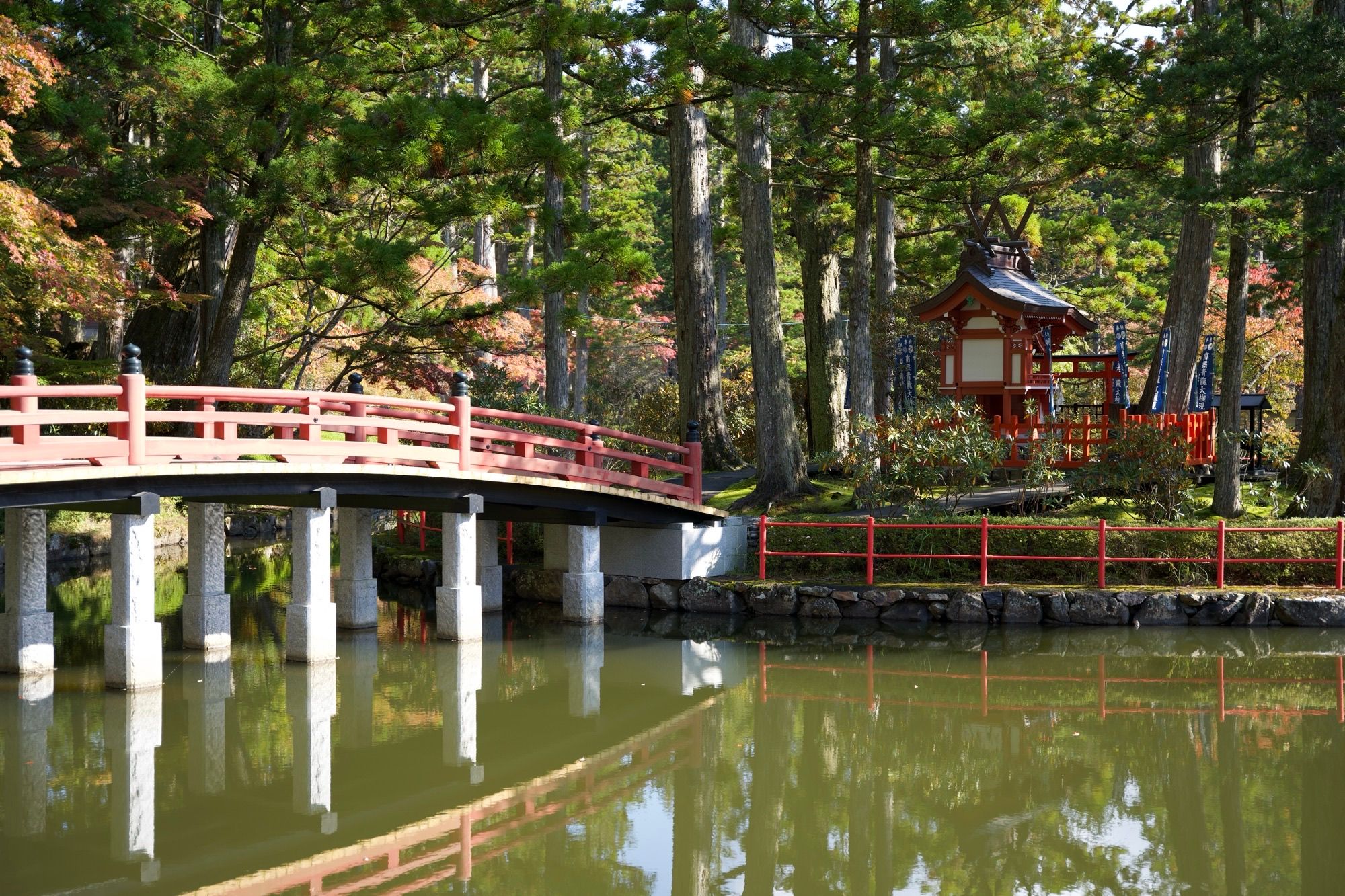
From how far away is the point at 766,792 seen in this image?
31.2 ft

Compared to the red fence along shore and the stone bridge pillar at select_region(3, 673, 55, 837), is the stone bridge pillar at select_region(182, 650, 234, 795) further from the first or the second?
the red fence along shore

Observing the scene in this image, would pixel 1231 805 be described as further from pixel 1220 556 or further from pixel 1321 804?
pixel 1220 556

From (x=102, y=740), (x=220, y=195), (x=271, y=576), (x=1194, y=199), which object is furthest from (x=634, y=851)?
(x=271, y=576)

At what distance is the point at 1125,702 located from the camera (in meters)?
12.3

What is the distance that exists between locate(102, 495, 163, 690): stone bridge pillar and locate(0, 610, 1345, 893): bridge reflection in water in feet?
0.99

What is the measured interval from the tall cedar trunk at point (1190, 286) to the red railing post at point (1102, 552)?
5.83 metres

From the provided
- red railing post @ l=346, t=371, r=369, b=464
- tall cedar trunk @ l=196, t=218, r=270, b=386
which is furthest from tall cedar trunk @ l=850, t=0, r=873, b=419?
tall cedar trunk @ l=196, t=218, r=270, b=386

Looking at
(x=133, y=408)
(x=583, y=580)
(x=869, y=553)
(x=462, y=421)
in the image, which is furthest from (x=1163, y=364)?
(x=133, y=408)

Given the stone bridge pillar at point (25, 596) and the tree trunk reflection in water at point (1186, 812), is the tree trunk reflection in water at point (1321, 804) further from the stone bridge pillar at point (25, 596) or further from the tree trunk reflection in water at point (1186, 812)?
the stone bridge pillar at point (25, 596)

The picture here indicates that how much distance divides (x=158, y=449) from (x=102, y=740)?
2702 millimetres

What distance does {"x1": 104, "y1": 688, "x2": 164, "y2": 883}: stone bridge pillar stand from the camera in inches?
318

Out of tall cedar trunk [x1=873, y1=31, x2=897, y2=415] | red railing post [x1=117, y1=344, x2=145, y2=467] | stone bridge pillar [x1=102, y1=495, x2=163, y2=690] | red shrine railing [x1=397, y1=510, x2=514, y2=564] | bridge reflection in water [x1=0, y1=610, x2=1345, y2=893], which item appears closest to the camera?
bridge reflection in water [x1=0, y1=610, x2=1345, y2=893]

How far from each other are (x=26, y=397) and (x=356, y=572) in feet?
19.5

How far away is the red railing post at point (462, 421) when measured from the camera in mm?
14414
